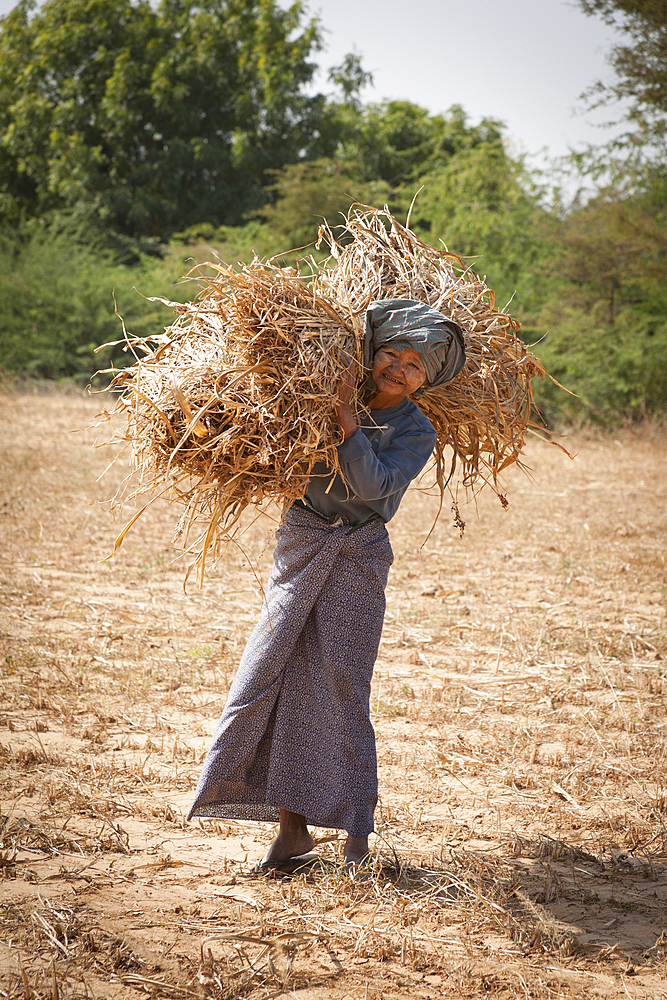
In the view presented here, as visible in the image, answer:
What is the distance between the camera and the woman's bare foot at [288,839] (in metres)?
2.36

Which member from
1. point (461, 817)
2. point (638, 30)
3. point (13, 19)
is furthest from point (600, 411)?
point (13, 19)

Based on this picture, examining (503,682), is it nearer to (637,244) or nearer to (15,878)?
(15,878)

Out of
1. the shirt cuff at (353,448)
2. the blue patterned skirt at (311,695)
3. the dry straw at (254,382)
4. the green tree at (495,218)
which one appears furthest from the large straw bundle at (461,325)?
the green tree at (495,218)

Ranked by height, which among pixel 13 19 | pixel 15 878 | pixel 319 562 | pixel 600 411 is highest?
pixel 13 19

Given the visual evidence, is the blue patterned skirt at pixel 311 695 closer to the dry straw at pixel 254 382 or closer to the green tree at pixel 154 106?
the dry straw at pixel 254 382

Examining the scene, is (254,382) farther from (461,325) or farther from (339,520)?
(461,325)

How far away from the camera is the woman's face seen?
224 cm

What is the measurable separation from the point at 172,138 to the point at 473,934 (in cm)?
2327

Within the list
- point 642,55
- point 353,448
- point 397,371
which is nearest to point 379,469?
point 353,448

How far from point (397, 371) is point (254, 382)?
0.43m

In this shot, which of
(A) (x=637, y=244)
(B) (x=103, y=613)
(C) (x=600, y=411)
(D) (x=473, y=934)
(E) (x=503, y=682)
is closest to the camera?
(D) (x=473, y=934)

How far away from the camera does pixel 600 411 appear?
13.9 metres

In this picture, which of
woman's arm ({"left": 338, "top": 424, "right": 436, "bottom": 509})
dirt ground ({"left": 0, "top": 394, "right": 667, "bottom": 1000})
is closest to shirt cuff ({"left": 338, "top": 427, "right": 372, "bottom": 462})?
woman's arm ({"left": 338, "top": 424, "right": 436, "bottom": 509})

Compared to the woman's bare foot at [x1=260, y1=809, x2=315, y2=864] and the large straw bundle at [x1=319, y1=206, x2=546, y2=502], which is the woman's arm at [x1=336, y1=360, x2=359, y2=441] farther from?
the woman's bare foot at [x1=260, y1=809, x2=315, y2=864]
